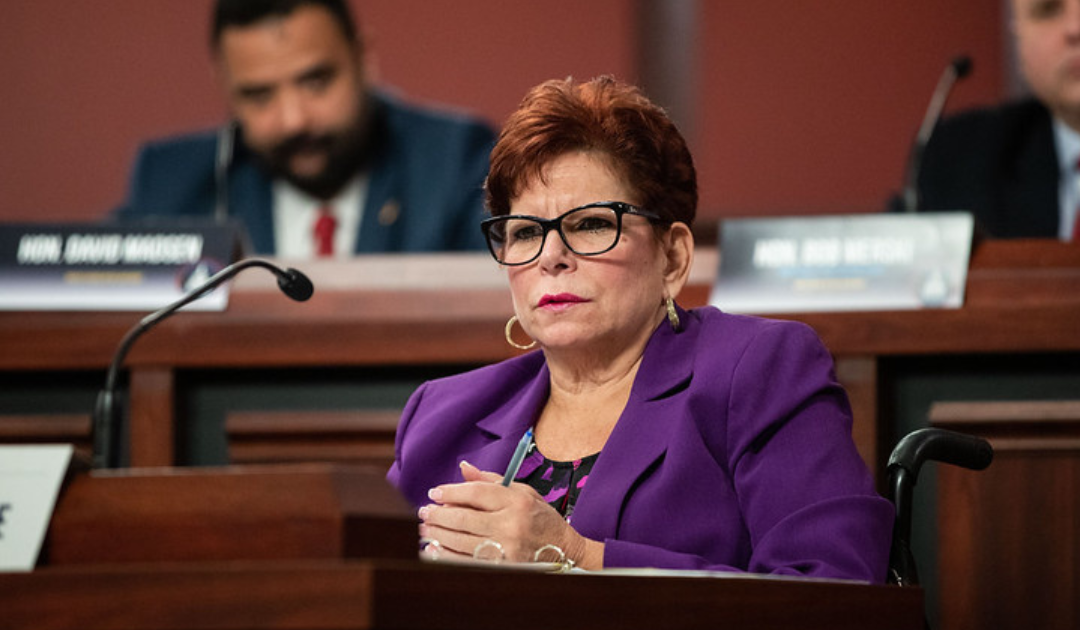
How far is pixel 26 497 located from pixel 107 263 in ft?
5.68

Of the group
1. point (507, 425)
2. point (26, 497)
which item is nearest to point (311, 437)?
point (507, 425)

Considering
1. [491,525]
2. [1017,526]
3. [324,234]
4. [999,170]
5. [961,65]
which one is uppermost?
[961,65]

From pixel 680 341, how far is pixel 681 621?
728 millimetres

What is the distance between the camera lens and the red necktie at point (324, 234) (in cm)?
394

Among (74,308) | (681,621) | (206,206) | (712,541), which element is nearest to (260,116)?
(206,206)

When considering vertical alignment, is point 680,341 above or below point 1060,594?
above

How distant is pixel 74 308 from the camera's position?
2902mm

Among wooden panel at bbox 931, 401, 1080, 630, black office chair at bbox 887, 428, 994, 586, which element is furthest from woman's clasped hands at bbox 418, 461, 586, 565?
wooden panel at bbox 931, 401, 1080, 630

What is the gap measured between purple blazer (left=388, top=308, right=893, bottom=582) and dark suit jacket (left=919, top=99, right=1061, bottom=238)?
1.55 meters

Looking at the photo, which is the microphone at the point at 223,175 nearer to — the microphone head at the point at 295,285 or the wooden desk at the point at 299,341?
the wooden desk at the point at 299,341

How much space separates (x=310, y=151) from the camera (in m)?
4.13

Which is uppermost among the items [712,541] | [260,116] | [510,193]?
[260,116]

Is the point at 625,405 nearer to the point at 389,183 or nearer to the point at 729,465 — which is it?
the point at 729,465

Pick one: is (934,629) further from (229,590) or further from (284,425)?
(229,590)
